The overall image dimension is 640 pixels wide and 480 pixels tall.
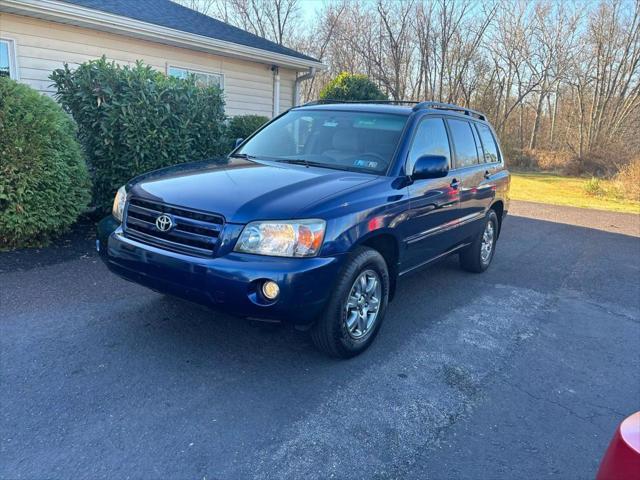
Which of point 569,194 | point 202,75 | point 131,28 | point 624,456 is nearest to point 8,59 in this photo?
point 131,28

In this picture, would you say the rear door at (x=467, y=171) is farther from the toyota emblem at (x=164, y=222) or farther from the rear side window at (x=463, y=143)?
the toyota emblem at (x=164, y=222)

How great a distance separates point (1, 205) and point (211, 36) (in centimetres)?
653

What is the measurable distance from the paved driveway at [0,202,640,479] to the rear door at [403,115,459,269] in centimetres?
69

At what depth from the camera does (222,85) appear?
1133 centimetres

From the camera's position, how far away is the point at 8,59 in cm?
780

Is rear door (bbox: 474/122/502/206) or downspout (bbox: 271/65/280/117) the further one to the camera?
downspout (bbox: 271/65/280/117)

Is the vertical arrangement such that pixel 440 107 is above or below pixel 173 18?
below

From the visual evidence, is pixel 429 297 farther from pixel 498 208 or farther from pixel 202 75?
pixel 202 75

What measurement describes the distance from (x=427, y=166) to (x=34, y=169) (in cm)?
421

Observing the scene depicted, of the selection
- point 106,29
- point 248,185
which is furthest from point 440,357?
A: point 106,29

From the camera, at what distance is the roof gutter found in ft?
24.6

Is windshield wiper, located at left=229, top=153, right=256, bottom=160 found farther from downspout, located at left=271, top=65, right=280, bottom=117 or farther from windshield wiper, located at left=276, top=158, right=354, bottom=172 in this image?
downspout, located at left=271, top=65, right=280, bottom=117

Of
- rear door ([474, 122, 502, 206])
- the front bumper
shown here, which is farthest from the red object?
rear door ([474, 122, 502, 206])

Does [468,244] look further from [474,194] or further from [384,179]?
[384,179]
